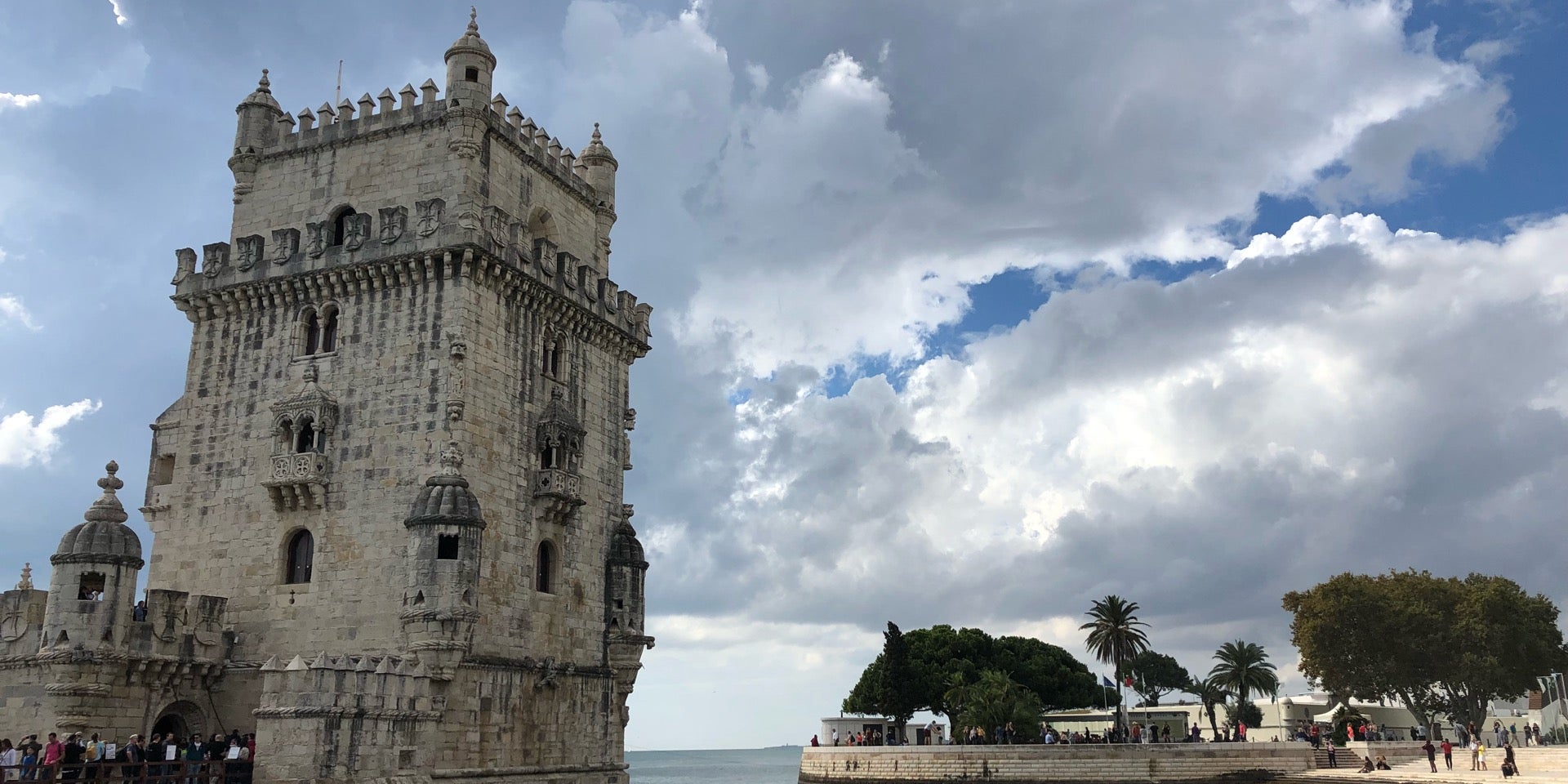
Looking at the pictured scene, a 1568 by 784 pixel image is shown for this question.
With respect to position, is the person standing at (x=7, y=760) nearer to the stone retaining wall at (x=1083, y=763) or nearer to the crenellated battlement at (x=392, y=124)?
the crenellated battlement at (x=392, y=124)

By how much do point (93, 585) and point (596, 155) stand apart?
790 inches

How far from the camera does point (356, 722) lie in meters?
24.9

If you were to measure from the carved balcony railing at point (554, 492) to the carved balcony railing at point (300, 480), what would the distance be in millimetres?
5471

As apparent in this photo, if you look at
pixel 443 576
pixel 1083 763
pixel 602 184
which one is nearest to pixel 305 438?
pixel 443 576

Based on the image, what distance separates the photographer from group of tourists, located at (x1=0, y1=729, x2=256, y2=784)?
74.1ft

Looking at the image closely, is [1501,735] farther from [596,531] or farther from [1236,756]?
Result: [596,531]

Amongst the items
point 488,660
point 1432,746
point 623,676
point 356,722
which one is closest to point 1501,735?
point 1432,746

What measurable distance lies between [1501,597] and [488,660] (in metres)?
56.5

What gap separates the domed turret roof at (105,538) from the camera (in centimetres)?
2619

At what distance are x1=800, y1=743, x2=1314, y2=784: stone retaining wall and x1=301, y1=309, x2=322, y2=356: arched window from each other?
37.6m

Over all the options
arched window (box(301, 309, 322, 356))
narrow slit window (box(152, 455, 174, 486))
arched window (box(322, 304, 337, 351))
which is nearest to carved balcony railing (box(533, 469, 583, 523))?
arched window (box(322, 304, 337, 351))

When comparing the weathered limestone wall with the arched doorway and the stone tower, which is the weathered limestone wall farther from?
the arched doorway

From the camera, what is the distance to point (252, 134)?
3459cm

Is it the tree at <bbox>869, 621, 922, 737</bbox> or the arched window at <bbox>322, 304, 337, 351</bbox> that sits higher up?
the arched window at <bbox>322, 304, 337, 351</bbox>
